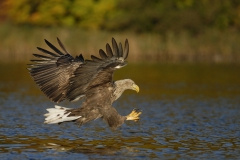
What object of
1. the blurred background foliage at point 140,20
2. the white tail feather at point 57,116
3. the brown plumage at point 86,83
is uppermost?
the blurred background foliage at point 140,20

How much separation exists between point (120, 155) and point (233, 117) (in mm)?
5064

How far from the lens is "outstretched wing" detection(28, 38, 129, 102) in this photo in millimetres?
9445

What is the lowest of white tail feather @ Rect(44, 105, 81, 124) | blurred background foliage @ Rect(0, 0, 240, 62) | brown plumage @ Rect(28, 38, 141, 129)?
white tail feather @ Rect(44, 105, 81, 124)

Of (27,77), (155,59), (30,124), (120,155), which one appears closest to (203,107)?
(30,124)

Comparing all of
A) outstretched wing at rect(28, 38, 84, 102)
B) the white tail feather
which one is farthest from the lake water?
outstretched wing at rect(28, 38, 84, 102)

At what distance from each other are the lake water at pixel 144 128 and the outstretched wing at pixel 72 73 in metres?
0.77

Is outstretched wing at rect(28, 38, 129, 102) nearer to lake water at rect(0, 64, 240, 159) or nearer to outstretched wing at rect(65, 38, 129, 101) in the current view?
outstretched wing at rect(65, 38, 129, 101)

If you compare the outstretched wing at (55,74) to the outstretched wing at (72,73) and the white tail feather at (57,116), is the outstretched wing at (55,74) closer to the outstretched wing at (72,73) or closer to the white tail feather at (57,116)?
the outstretched wing at (72,73)

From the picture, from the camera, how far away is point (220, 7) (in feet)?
144

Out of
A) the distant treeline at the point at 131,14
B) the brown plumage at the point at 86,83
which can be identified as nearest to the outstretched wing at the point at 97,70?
the brown plumage at the point at 86,83

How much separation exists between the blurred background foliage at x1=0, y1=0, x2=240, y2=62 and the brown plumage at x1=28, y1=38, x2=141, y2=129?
22754 mm

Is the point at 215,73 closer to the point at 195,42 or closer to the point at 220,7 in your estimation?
the point at 195,42

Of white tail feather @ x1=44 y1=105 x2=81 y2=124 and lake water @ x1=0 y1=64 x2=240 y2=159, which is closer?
lake water @ x1=0 y1=64 x2=240 y2=159

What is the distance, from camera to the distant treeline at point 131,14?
42344 mm
